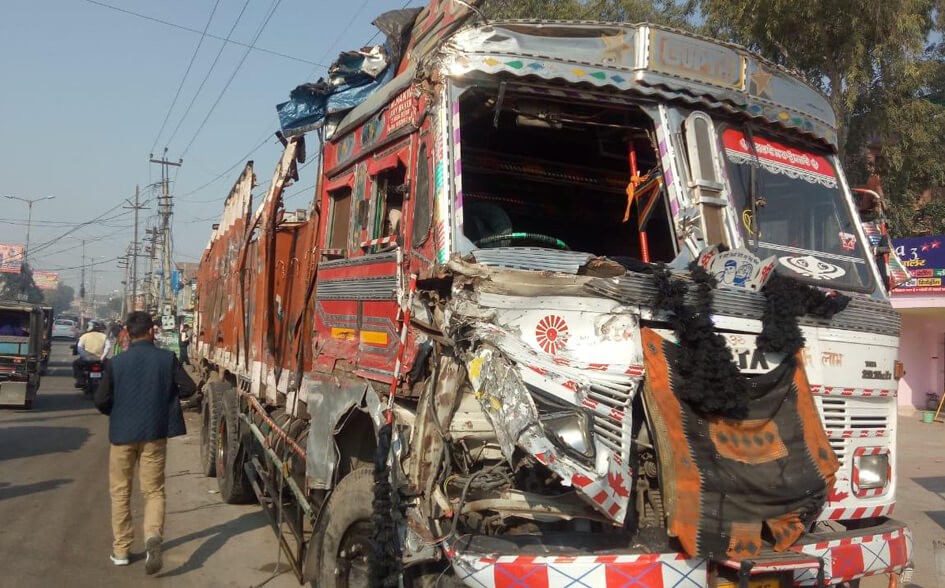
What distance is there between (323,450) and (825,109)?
3448mm

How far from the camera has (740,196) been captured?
3785 millimetres

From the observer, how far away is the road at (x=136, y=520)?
18.0ft

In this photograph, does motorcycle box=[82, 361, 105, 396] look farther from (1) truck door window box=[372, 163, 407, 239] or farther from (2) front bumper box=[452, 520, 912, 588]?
(2) front bumper box=[452, 520, 912, 588]

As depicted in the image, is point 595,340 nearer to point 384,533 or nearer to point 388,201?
point 384,533

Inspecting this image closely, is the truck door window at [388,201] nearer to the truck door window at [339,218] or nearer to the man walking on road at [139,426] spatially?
the truck door window at [339,218]

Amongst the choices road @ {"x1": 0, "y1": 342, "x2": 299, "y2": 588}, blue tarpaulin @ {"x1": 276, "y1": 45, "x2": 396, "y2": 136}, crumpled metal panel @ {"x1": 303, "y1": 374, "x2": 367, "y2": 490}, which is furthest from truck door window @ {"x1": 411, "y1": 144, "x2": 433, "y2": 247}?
road @ {"x1": 0, "y1": 342, "x2": 299, "y2": 588}

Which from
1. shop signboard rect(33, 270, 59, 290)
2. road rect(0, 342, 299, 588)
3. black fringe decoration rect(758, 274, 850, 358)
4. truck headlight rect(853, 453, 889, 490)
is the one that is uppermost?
shop signboard rect(33, 270, 59, 290)

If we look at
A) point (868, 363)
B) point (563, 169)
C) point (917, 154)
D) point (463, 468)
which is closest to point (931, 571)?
point (868, 363)

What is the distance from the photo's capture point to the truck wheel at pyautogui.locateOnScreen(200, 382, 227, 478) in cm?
863

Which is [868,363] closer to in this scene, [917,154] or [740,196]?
[740,196]

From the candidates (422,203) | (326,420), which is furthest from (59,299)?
(422,203)

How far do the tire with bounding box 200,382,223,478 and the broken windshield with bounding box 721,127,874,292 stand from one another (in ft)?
21.4

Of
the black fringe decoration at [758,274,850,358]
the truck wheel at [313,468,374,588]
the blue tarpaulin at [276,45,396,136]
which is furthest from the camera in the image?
the blue tarpaulin at [276,45,396,136]

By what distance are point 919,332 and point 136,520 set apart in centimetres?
1620
